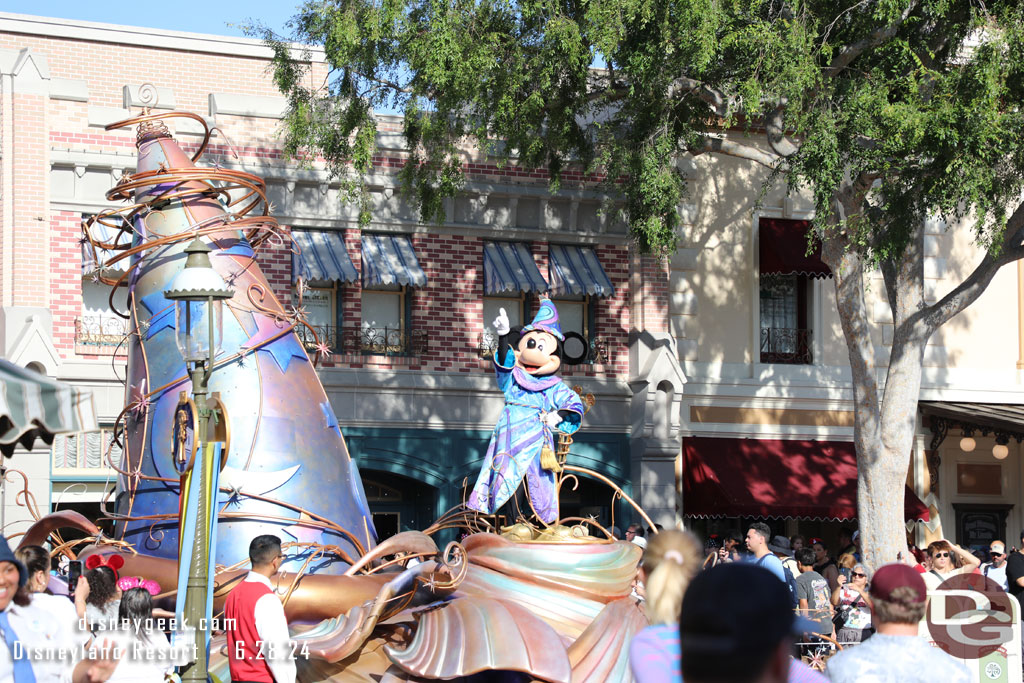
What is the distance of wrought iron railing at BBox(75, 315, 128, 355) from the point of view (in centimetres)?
1680

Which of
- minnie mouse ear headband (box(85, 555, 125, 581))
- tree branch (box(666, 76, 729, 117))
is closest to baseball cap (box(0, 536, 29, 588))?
minnie mouse ear headband (box(85, 555, 125, 581))

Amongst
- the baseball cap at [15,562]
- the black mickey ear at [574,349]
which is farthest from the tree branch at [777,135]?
→ the baseball cap at [15,562]

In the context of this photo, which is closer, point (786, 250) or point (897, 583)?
point (897, 583)

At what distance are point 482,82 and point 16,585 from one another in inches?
395

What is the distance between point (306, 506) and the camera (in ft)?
31.2

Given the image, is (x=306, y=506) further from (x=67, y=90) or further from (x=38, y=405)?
(x=67, y=90)

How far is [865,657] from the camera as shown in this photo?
410cm

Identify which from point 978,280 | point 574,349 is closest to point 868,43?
point 978,280

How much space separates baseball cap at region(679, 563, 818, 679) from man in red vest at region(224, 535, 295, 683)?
3578 mm

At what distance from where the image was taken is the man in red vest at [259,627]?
5.71 meters

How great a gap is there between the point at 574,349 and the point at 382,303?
3635mm

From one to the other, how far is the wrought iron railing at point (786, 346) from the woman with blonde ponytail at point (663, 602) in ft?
51.8

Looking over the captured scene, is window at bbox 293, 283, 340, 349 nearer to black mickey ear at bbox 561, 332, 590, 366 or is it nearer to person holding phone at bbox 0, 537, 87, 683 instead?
black mickey ear at bbox 561, 332, 590, 366

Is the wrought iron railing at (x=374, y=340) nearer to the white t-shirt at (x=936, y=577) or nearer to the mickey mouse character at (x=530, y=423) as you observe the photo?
the mickey mouse character at (x=530, y=423)
